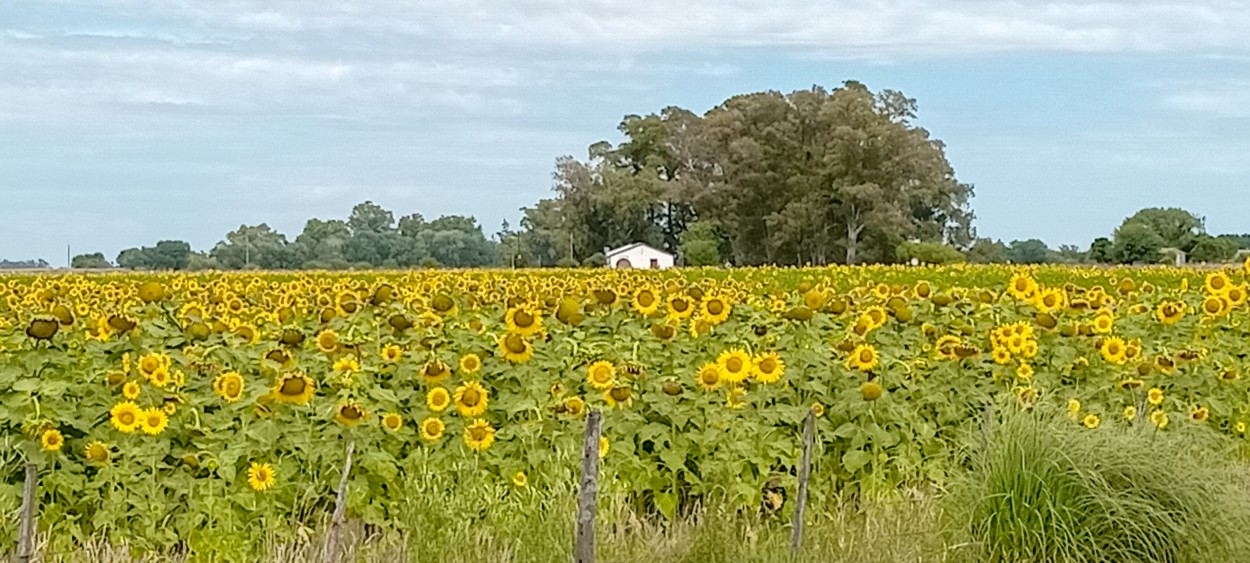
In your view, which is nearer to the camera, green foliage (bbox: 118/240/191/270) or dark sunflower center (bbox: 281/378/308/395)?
dark sunflower center (bbox: 281/378/308/395)

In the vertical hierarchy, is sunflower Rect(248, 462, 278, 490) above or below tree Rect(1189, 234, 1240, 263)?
below

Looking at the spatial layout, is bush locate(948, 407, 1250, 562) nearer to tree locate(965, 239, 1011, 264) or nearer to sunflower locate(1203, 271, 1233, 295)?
sunflower locate(1203, 271, 1233, 295)

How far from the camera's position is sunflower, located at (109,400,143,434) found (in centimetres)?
436

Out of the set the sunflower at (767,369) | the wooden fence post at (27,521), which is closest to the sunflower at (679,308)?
the sunflower at (767,369)

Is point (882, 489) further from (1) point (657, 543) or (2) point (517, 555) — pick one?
(2) point (517, 555)

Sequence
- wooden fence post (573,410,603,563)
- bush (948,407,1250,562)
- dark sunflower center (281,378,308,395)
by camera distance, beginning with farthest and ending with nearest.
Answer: dark sunflower center (281,378,308,395) → bush (948,407,1250,562) → wooden fence post (573,410,603,563)

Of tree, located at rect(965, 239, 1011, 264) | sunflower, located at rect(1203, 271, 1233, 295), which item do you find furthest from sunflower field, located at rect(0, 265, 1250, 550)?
tree, located at rect(965, 239, 1011, 264)

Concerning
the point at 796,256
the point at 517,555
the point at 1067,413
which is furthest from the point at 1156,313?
the point at 796,256

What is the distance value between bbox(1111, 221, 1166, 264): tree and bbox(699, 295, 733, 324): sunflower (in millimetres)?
38320

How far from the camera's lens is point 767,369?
16.3ft

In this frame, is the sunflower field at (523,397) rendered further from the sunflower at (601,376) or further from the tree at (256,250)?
the tree at (256,250)

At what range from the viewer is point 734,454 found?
4707mm

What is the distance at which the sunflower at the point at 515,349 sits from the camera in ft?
16.3

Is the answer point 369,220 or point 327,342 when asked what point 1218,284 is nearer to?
point 327,342
